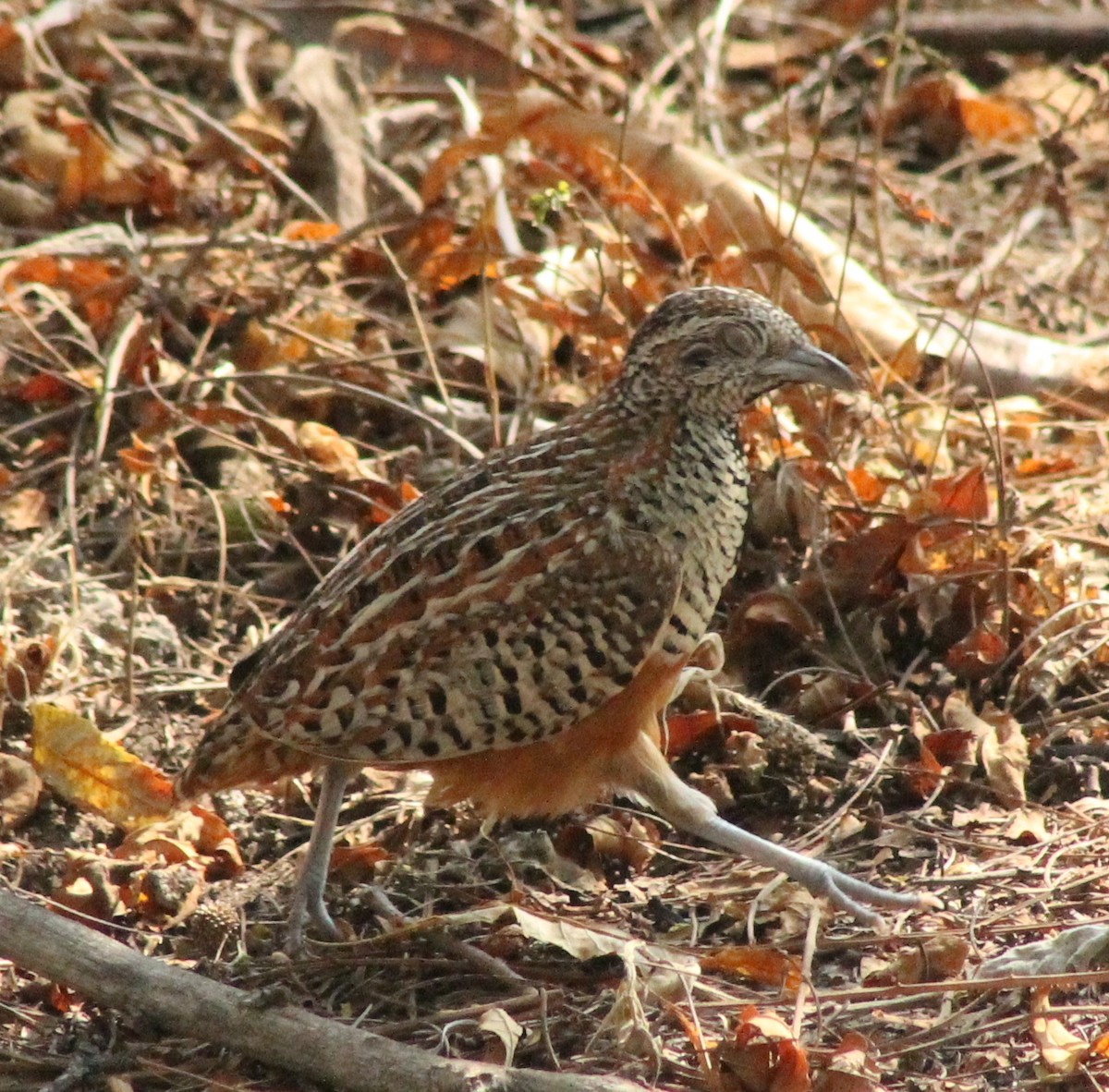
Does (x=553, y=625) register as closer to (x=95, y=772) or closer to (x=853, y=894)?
(x=853, y=894)

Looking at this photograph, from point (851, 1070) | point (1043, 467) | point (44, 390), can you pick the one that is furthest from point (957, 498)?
point (44, 390)

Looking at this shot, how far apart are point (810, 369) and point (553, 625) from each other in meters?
0.99

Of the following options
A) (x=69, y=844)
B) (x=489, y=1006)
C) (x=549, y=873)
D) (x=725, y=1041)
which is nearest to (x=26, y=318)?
(x=69, y=844)

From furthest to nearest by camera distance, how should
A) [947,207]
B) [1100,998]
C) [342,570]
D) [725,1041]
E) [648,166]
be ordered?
1. [947,207]
2. [648,166]
3. [342,570]
4. [1100,998]
5. [725,1041]

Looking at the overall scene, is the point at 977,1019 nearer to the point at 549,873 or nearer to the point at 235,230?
the point at 549,873

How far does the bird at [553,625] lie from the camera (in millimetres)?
4578

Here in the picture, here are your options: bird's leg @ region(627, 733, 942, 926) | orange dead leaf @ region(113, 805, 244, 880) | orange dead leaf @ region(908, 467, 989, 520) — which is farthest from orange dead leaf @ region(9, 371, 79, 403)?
orange dead leaf @ region(908, 467, 989, 520)

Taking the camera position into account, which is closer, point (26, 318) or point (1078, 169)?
point (26, 318)

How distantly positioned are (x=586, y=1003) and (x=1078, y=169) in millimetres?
5418

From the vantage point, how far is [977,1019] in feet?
13.8

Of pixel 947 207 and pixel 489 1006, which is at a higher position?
pixel 947 207

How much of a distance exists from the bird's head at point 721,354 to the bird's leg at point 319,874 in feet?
4.35

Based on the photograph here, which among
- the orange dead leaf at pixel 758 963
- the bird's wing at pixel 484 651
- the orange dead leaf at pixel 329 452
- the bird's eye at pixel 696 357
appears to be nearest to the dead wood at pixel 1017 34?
the orange dead leaf at pixel 329 452

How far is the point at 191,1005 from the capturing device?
13.5 ft
